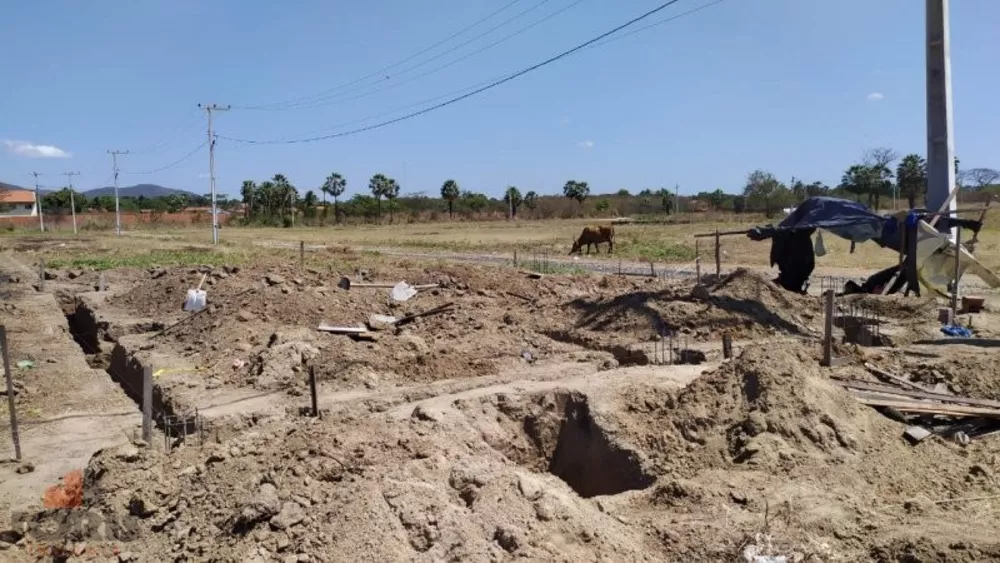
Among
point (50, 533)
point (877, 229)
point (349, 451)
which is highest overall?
point (877, 229)

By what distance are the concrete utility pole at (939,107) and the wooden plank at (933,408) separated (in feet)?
28.2

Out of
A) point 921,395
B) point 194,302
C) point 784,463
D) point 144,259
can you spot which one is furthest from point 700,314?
point 144,259

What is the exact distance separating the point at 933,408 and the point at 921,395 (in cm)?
56

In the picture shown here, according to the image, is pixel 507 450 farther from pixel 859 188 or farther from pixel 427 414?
pixel 859 188

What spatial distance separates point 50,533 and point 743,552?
17.2ft

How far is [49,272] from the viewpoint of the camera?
25766 millimetres

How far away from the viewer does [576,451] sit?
761 centimetres

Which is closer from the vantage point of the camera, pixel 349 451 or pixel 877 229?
pixel 349 451

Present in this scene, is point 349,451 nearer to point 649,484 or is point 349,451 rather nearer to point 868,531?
point 649,484

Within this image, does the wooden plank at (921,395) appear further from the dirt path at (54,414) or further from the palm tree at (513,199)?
the palm tree at (513,199)

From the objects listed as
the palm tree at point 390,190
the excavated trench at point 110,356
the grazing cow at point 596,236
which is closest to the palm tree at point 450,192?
the palm tree at point 390,190

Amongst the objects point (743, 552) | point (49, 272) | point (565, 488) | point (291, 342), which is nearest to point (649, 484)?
point (565, 488)

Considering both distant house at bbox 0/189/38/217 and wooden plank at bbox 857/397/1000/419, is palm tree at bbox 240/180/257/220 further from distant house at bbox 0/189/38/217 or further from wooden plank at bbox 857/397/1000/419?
wooden plank at bbox 857/397/1000/419

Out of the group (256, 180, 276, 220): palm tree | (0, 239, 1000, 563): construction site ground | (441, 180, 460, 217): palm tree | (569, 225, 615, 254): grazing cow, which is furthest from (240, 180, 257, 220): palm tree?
(0, 239, 1000, 563): construction site ground
